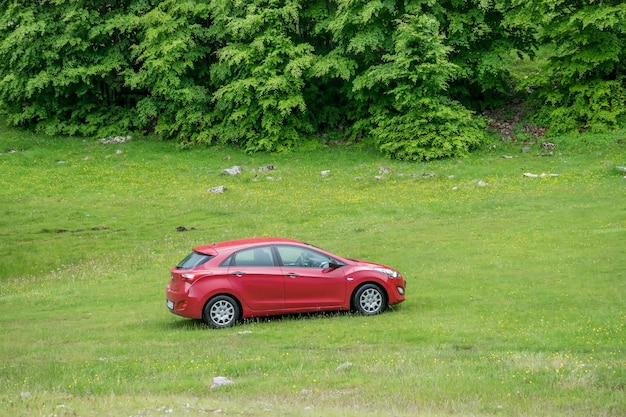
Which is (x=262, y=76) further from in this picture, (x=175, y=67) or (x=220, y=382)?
(x=220, y=382)

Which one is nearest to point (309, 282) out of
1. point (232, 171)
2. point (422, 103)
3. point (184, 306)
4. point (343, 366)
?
point (184, 306)

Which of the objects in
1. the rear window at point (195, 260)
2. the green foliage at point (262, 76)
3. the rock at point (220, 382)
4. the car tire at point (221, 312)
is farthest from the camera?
the green foliage at point (262, 76)

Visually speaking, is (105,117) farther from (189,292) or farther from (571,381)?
(571,381)

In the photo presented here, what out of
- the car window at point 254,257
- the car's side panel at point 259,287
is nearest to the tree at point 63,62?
the car window at point 254,257

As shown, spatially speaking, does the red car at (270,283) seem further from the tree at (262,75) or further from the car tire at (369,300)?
the tree at (262,75)

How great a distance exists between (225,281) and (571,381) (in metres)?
8.54

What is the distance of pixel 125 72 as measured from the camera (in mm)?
52719

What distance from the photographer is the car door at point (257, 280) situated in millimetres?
17531

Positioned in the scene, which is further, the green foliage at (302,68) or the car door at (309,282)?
the green foliage at (302,68)

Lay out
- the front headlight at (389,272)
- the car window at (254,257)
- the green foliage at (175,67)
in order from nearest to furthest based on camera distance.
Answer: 1. the car window at (254,257)
2. the front headlight at (389,272)
3. the green foliage at (175,67)

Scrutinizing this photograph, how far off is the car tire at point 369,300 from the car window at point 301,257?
3.34ft

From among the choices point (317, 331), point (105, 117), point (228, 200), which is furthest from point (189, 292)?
point (105, 117)

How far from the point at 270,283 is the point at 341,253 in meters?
9.03

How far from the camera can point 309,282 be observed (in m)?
17.8
